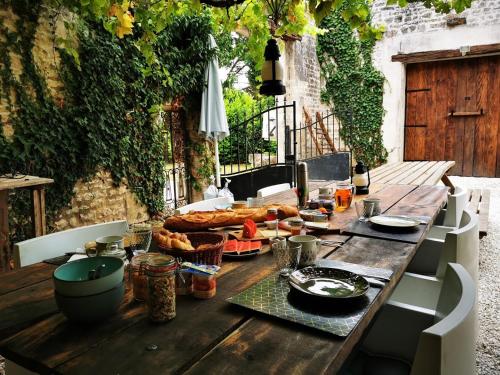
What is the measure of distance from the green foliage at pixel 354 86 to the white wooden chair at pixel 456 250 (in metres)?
5.94

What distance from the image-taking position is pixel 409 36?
731 centimetres

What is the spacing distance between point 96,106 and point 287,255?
3.24 metres

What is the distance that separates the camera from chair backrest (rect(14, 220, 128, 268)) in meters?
1.47

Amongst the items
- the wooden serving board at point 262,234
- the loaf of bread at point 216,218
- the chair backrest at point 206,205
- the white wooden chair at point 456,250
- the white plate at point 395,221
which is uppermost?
the loaf of bread at point 216,218

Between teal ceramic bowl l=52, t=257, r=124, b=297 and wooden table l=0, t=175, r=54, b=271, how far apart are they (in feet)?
6.45

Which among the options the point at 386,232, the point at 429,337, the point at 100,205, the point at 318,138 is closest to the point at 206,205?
the point at 386,232

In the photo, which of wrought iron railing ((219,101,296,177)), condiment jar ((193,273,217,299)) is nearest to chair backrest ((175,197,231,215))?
condiment jar ((193,273,217,299))

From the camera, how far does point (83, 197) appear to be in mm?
3787

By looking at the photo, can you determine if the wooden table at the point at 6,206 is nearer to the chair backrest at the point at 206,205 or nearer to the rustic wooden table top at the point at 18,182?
the rustic wooden table top at the point at 18,182

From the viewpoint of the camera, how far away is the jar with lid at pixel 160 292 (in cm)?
88

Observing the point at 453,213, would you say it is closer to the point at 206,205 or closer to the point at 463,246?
the point at 463,246

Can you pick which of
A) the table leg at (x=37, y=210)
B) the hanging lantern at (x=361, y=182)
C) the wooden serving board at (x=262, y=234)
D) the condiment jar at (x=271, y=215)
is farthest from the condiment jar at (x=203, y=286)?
the table leg at (x=37, y=210)

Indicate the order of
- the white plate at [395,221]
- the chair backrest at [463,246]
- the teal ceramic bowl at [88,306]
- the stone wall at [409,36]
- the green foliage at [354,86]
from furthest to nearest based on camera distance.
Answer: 1. the green foliage at [354,86]
2. the stone wall at [409,36]
3. the white plate at [395,221]
4. the chair backrest at [463,246]
5. the teal ceramic bowl at [88,306]

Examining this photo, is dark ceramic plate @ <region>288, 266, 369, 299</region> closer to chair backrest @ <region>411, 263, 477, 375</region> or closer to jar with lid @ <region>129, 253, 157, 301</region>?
chair backrest @ <region>411, 263, 477, 375</region>
